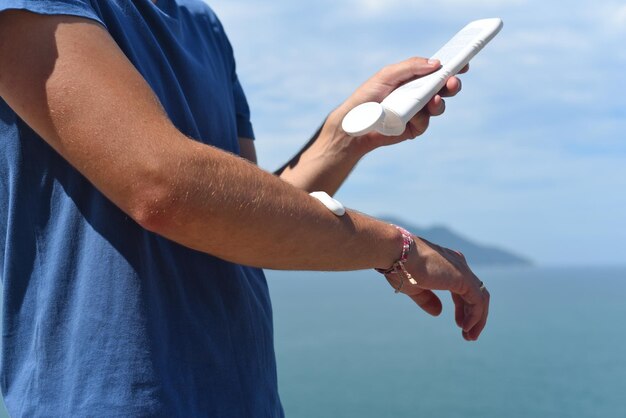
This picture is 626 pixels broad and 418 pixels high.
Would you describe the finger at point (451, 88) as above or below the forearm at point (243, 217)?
above

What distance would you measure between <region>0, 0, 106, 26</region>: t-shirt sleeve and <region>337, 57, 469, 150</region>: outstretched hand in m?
0.72

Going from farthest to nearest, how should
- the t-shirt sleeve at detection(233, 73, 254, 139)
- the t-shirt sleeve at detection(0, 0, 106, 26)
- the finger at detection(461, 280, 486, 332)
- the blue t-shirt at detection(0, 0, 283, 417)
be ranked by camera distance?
the t-shirt sleeve at detection(233, 73, 254, 139)
the finger at detection(461, 280, 486, 332)
the blue t-shirt at detection(0, 0, 283, 417)
the t-shirt sleeve at detection(0, 0, 106, 26)

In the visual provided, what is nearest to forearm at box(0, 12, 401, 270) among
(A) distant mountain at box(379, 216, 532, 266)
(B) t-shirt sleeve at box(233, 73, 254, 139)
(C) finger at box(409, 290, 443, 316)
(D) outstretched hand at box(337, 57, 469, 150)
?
(C) finger at box(409, 290, 443, 316)

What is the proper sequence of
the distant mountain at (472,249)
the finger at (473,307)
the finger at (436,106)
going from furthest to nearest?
1. the distant mountain at (472,249)
2. the finger at (436,106)
3. the finger at (473,307)

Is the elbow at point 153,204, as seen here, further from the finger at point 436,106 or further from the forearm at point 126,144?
the finger at point 436,106

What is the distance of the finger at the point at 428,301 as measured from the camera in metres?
1.52

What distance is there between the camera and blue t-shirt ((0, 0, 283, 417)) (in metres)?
1.18

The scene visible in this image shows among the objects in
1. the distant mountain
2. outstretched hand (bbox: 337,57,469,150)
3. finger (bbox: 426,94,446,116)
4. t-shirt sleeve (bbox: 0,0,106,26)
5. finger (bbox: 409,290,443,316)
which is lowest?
finger (bbox: 409,290,443,316)

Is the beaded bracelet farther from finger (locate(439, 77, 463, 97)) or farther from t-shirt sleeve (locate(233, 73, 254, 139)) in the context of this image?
t-shirt sleeve (locate(233, 73, 254, 139))

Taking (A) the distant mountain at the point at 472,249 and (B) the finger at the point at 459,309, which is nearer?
(B) the finger at the point at 459,309

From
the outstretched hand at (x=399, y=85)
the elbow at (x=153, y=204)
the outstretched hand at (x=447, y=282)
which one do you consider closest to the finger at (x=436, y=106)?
the outstretched hand at (x=399, y=85)

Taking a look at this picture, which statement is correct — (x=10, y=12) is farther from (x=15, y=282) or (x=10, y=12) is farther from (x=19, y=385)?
(x=19, y=385)

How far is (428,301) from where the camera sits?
1.54 metres

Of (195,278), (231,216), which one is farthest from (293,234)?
(195,278)
